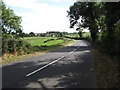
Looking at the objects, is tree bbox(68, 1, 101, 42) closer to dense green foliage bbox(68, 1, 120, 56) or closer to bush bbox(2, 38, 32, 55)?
dense green foliage bbox(68, 1, 120, 56)

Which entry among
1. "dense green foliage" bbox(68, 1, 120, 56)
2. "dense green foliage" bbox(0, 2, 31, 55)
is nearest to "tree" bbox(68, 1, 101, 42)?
"dense green foliage" bbox(68, 1, 120, 56)

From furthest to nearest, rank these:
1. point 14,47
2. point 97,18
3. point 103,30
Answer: point 97,18 → point 103,30 → point 14,47

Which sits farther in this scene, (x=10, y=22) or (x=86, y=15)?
(x=86, y=15)

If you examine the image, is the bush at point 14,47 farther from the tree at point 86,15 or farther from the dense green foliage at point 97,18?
the tree at point 86,15

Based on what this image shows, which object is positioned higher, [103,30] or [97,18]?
[97,18]

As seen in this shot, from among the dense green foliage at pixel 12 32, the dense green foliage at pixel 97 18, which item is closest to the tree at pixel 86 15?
the dense green foliage at pixel 97 18

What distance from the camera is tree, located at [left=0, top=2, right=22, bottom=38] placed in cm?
2678

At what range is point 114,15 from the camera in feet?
43.9

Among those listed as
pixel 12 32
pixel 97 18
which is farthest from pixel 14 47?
pixel 97 18

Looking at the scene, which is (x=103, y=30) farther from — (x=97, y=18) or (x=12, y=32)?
(x=97, y=18)

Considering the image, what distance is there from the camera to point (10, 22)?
27.7 metres

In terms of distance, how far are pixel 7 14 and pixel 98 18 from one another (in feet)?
73.4

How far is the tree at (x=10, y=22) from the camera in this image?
87.9 ft

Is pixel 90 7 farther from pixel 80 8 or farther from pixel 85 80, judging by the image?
pixel 85 80
